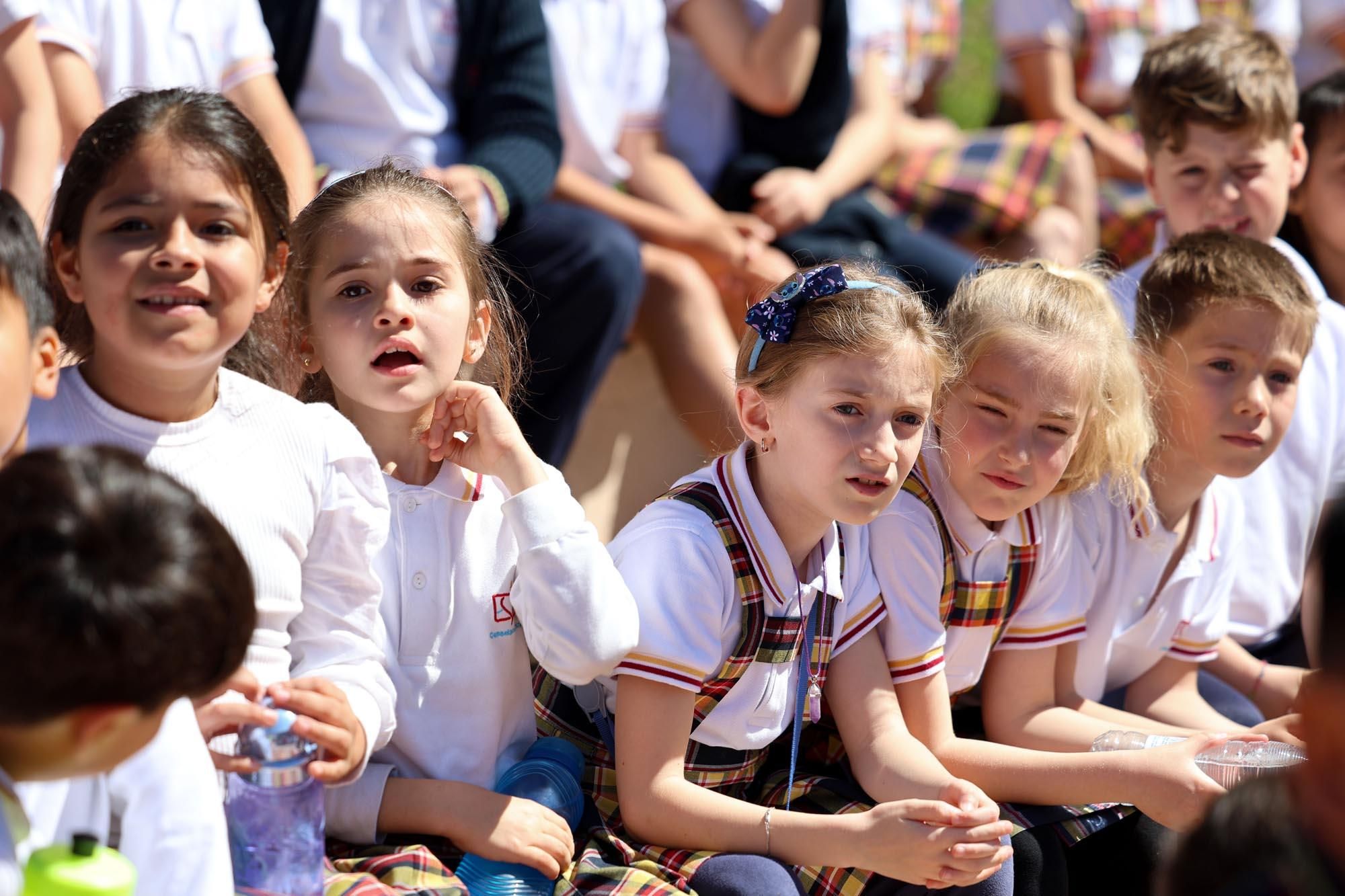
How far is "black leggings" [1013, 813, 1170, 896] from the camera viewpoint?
192 cm

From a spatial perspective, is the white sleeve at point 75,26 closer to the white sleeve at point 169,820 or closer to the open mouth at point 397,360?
the open mouth at point 397,360

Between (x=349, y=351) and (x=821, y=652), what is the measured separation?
0.76m

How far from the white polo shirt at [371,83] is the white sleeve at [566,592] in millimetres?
1282

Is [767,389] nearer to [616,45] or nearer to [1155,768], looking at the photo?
[1155,768]

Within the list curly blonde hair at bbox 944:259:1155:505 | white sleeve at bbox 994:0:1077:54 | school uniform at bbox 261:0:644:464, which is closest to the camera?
curly blonde hair at bbox 944:259:1155:505

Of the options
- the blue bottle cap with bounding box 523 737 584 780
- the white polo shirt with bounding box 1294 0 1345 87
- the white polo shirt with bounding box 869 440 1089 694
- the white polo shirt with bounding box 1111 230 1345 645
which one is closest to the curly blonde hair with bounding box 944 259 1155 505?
the white polo shirt with bounding box 869 440 1089 694

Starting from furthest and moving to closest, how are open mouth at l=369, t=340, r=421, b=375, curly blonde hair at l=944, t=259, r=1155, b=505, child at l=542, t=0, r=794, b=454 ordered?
child at l=542, t=0, r=794, b=454
curly blonde hair at l=944, t=259, r=1155, b=505
open mouth at l=369, t=340, r=421, b=375

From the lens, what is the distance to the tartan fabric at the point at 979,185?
3654mm

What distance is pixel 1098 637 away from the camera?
2268 millimetres

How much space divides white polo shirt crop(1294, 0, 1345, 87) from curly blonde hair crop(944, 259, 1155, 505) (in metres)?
2.61

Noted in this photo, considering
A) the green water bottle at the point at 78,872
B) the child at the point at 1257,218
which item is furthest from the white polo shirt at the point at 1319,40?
the green water bottle at the point at 78,872

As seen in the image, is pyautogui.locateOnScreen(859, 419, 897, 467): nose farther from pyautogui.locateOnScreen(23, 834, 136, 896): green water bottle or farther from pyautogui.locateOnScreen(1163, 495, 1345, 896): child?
pyautogui.locateOnScreen(23, 834, 136, 896): green water bottle

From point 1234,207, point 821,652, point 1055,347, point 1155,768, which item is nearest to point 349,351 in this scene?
point 821,652

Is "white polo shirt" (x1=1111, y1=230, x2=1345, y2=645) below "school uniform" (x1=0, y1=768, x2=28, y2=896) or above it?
above
